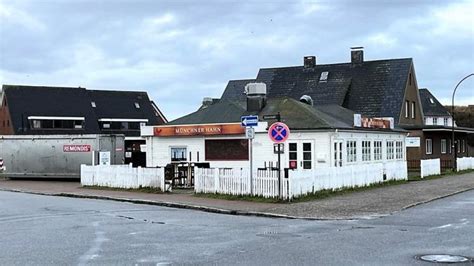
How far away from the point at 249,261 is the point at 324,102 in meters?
45.2

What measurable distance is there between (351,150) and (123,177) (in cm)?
1143

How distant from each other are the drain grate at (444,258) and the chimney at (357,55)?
48.4 metres

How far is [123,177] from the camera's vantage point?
1043 inches

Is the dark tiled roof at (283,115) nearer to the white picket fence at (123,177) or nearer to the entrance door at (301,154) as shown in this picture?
the entrance door at (301,154)

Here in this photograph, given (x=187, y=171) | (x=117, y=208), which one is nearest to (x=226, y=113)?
(x=187, y=171)

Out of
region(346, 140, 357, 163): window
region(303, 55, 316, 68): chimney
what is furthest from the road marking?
region(303, 55, 316, 68): chimney

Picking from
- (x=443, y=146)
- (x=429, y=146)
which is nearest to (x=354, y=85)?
(x=429, y=146)

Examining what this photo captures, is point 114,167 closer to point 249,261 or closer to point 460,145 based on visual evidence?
point 249,261

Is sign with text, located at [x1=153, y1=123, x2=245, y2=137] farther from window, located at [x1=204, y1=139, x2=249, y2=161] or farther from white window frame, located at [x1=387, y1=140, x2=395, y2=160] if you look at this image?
white window frame, located at [x1=387, y1=140, x2=395, y2=160]

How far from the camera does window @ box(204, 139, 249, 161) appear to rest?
3022cm

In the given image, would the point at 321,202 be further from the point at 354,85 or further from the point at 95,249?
the point at 354,85

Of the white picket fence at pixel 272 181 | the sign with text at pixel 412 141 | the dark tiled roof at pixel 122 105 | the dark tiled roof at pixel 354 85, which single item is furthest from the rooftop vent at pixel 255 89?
the dark tiled roof at pixel 122 105

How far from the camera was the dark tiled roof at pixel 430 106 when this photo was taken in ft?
298

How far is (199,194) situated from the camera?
2256 cm
